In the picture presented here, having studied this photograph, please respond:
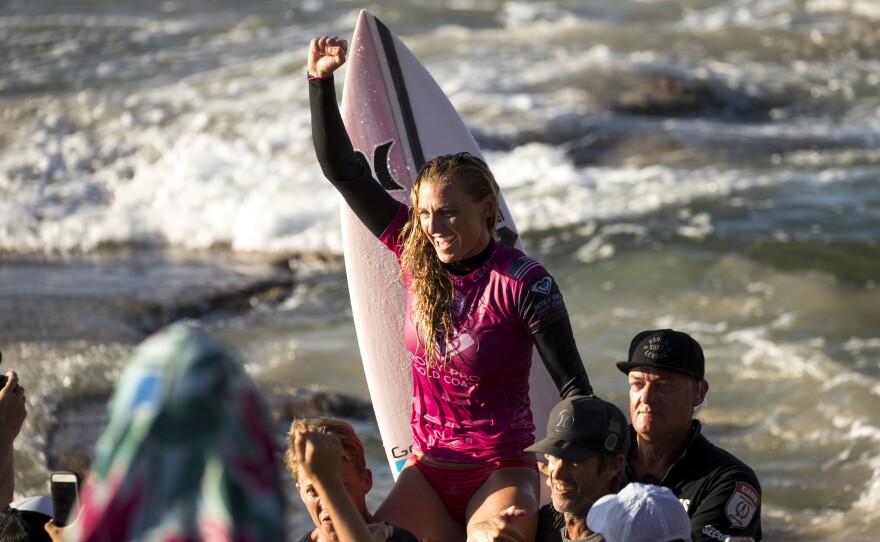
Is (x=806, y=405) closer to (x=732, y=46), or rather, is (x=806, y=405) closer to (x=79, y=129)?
(x=79, y=129)

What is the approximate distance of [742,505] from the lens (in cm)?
332

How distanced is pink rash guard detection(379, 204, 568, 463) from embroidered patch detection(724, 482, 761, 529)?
1.90ft

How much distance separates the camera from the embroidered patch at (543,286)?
3217 mm

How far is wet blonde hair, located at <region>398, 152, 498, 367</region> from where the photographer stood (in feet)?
10.9

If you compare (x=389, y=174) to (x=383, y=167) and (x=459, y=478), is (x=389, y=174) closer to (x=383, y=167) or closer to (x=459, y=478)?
(x=383, y=167)

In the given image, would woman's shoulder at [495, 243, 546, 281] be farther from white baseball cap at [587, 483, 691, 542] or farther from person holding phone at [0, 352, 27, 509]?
person holding phone at [0, 352, 27, 509]

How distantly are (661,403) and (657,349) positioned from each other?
155 mm

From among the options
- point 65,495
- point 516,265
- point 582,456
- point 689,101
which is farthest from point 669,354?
point 689,101

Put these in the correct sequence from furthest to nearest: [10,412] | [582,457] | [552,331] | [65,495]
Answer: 1. [552,331]
2. [582,457]
3. [10,412]
4. [65,495]

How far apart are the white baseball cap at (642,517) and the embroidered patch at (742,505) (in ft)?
2.38

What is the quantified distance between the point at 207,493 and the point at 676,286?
339 inches

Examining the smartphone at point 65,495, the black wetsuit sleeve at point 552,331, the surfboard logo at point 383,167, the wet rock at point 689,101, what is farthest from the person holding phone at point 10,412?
the wet rock at point 689,101

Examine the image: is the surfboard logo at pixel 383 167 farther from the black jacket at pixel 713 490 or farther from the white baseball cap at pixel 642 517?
the white baseball cap at pixel 642 517

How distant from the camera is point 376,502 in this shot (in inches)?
224
